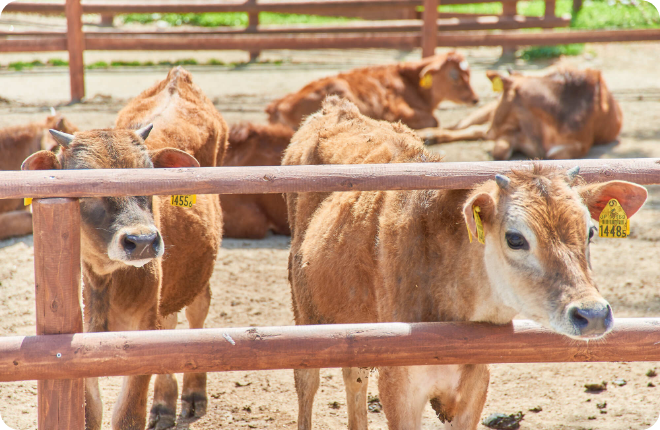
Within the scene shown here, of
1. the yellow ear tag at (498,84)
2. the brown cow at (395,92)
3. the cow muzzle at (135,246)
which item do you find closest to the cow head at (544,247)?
the cow muzzle at (135,246)

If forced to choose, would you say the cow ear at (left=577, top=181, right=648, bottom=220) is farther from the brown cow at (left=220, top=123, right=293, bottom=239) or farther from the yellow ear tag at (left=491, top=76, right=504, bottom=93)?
the yellow ear tag at (left=491, top=76, right=504, bottom=93)

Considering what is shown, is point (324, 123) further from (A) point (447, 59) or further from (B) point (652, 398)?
(A) point (447, 59)

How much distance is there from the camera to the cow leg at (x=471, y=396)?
10.4 ft

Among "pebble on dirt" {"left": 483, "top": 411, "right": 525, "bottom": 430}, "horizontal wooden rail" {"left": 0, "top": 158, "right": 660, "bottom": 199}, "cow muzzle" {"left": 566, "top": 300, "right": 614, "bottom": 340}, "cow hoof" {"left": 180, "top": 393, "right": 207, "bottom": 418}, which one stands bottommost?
"cow hoof" {"left": 180, "top": 393, "right": 207, "bottom": 418}

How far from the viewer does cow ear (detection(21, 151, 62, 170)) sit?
3.40m

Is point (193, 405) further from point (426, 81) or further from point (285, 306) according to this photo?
point (426, 81)

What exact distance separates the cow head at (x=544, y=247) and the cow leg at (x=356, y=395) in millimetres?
1384

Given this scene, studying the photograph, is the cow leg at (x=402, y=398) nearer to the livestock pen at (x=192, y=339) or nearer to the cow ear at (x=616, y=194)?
the livestock pen at (x=192, y=339)

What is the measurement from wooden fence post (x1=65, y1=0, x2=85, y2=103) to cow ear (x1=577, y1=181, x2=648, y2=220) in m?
9.16

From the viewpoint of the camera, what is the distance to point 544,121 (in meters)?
9.08

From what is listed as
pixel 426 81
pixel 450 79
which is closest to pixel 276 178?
pixel 426 81

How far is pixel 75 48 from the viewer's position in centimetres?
1055

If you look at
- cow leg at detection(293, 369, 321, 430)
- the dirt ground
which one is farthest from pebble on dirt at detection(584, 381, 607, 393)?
cow leg at detection(293, 369, 321, 430)

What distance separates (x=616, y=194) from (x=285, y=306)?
11.0 feet
